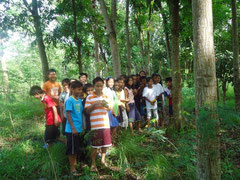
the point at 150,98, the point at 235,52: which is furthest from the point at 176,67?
the point at 235,52

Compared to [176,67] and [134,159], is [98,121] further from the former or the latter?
[176,67]

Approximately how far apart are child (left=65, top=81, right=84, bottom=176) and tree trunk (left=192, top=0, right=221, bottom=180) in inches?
80.3

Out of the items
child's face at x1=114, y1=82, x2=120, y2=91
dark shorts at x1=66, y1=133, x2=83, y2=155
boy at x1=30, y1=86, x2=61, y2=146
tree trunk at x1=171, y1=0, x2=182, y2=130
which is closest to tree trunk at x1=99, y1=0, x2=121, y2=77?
child's face at x1=114, y1=82, x2=120, y2=91

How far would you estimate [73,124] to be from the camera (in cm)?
308

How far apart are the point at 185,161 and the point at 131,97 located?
2.48 meters

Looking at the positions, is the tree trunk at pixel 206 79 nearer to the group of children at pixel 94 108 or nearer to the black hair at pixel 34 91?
the group of children at pixel 94 108

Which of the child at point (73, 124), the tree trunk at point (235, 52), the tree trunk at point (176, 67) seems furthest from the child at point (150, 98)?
the child at point (73, 124)

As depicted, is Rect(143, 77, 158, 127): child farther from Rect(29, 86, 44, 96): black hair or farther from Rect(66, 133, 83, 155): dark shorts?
Rect(29, 86, 44, 96): black hair

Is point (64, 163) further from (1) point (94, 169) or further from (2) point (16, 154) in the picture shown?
(2) point (16, 154)

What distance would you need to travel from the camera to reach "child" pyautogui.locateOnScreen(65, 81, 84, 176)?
3059 mm

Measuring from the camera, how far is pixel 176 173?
2.73 meters

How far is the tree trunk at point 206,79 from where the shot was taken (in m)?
1.83

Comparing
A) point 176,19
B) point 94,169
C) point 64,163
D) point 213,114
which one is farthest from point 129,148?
point 176,19

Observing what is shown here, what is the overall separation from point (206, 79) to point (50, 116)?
10.4 ft
